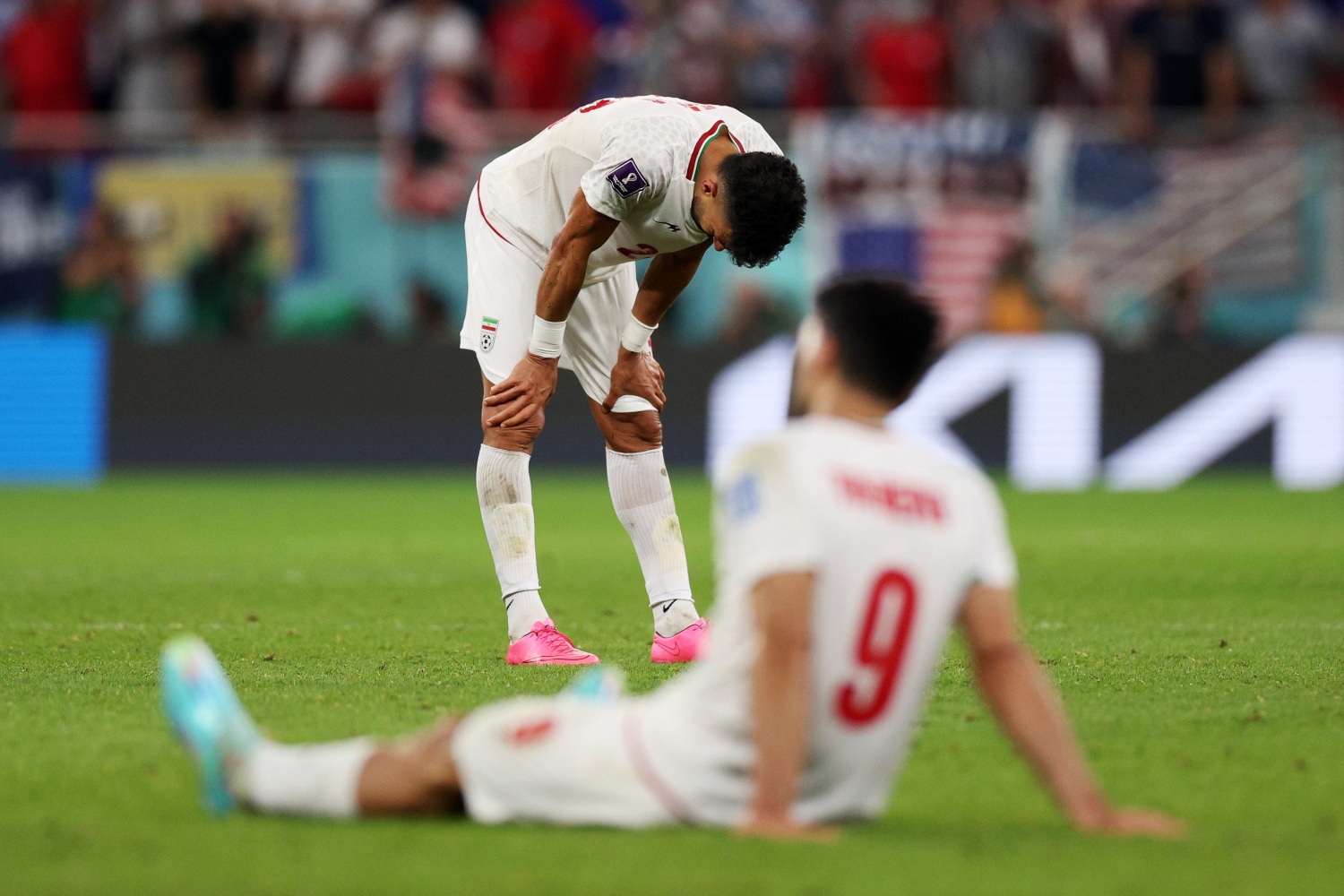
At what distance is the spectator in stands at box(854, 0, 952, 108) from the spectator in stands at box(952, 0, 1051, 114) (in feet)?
0.54

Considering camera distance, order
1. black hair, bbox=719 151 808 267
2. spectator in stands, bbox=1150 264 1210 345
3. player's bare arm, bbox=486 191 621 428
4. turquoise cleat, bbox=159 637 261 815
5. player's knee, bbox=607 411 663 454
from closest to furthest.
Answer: turquoise cleat, bbox=159 637 261 815
black hair, bbox=719 151 808 267
player's bare arm, bbox=486 191 621 428
player's knee, bbox=607 411 663 454
spectator in stands, bbox=1150 264 1210 345

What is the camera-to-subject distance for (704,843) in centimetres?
331

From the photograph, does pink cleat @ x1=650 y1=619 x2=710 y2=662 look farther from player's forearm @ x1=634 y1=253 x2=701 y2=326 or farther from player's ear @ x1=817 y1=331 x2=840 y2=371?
player's ear @ x1=817 y1=331 x2=840 y2=371

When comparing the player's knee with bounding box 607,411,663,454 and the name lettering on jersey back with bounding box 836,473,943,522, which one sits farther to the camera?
the player's knee with bounding box 607,411,663,454

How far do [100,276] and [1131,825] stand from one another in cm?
1256

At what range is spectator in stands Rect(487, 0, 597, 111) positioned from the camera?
51.9 ft

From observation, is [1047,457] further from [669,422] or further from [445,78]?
[445,78]

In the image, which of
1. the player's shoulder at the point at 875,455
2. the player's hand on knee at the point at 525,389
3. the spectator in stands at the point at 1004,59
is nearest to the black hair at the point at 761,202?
the player's hand on knee at the point at 525,389

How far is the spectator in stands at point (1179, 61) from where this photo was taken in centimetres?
1527

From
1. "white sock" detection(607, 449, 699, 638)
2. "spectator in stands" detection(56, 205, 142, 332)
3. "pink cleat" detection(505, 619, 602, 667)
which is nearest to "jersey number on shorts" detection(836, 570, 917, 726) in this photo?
"pink cleat" detection(505, 619, 602, 667)

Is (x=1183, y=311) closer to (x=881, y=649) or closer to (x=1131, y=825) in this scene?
(x=1131, y=825)

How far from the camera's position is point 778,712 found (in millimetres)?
3088

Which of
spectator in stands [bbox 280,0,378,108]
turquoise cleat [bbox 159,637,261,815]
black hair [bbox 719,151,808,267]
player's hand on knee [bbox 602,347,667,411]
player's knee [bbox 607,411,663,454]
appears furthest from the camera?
spectator in stands [bbox 280,0,378,108]

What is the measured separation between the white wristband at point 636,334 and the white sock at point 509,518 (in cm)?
49
